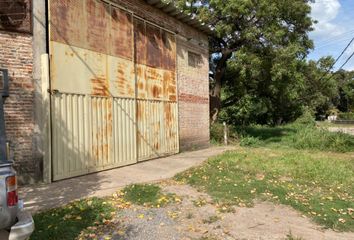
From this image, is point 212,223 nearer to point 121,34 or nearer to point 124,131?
point 124,131

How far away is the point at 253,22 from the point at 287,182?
13.2 metres

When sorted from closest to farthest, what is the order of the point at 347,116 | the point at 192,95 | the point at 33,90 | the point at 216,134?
the point at 33,90
the point at 192,95
the point at 216,134
the point at 347,116

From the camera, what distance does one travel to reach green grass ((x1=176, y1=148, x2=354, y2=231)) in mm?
7336

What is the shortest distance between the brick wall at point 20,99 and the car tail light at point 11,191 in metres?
5.28

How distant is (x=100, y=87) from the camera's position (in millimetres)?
11172

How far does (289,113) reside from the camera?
3894 centimetres

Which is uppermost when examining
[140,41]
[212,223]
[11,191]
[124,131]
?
[140,41]

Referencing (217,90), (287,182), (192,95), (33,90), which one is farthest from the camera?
(217,90)

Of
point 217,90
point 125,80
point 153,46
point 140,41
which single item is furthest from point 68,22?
point 217,90

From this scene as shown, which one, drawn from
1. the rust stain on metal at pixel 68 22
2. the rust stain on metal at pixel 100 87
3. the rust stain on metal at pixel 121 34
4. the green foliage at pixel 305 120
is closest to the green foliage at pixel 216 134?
the rust stain on metal at pixel 121 34

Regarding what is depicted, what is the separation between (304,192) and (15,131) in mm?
6936

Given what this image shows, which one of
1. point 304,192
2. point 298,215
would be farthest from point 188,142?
point 298,215

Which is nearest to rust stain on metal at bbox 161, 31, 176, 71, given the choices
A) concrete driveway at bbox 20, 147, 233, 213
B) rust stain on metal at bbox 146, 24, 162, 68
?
rust stain on metal at bbox 146, 24, 162, 68

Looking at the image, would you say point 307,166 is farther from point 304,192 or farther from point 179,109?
point 179,109
